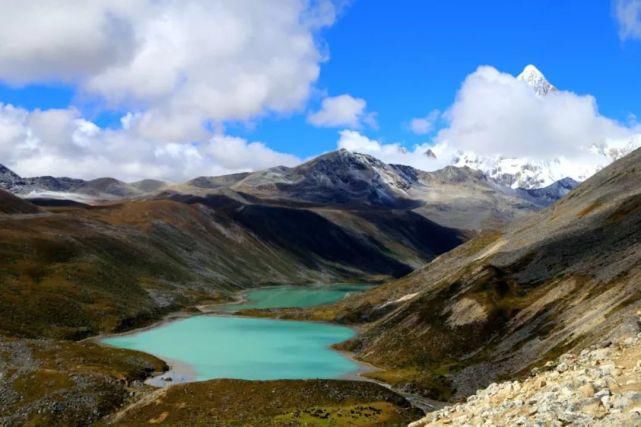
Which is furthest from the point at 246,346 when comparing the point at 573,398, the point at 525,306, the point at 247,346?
the point at 573,398

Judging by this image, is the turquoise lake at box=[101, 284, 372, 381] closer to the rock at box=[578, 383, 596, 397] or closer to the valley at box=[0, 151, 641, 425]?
the valley at box=[0, 151, 641, 425]

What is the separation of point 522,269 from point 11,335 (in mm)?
108159

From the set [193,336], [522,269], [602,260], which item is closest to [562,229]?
[522,269]

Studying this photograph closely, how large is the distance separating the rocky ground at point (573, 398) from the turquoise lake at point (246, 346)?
80921 mm

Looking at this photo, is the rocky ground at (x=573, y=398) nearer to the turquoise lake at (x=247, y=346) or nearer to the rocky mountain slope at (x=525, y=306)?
the rocky mountain slope at (x=525, y=306)

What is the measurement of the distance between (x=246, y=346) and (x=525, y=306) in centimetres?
6059

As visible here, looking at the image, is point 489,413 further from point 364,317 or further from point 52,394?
point 364,317

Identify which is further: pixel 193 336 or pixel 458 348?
pixel 193 336

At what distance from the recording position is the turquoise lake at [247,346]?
11275 centimetres

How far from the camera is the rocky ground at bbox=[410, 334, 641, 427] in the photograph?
20.8 m

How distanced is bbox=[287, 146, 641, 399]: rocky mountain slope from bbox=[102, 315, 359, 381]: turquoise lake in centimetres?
1025

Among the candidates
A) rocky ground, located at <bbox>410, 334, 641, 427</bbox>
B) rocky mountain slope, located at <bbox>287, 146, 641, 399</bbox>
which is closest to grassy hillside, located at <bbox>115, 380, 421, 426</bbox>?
rocky mountain slope, located at <bbox>287, 146, 641, 399</bbox>

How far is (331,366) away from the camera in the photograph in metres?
118

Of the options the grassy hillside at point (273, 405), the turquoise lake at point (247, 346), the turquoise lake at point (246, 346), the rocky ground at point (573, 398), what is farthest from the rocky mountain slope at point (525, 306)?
the rocky ground at point (573, 398)
